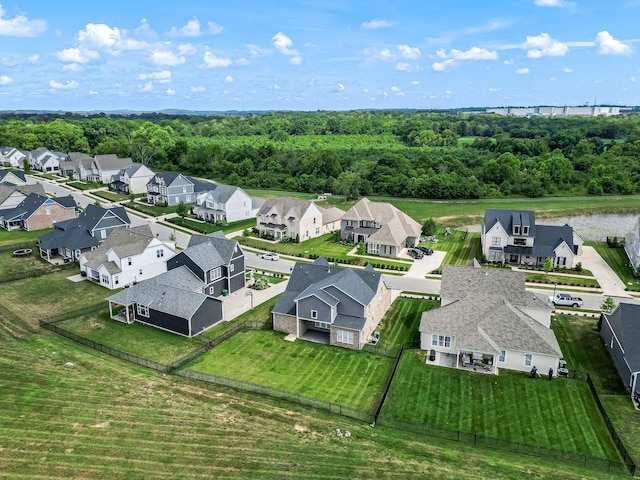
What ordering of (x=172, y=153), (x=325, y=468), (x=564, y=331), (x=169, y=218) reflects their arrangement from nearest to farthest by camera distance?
(x=325, y=468), (x=564, y=331), (x=169, y=218), (x=172, y=153)

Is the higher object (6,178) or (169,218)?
(6,178)

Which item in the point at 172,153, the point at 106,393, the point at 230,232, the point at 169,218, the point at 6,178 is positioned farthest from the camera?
the point at 172,153

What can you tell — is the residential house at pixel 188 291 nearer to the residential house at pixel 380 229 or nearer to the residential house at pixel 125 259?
the residential house at pixel 125 259

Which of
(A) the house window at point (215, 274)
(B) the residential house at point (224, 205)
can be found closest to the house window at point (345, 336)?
(A) the house window at point (215, 274)

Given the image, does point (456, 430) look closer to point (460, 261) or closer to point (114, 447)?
point (114, 447)

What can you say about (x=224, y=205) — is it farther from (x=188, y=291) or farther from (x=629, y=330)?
(x=629, y=330)

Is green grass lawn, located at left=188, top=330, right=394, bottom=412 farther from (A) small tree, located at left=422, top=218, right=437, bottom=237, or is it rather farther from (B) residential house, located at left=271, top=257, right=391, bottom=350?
(A) small tree, located at left=422, top=218, right=437, bottom=237

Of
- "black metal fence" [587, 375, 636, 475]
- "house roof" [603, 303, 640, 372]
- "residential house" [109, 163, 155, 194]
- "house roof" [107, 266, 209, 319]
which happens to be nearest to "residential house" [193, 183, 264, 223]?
"residential house" [109, 163, 155, 194]

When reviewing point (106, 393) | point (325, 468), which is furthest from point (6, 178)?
point (325, 468)
